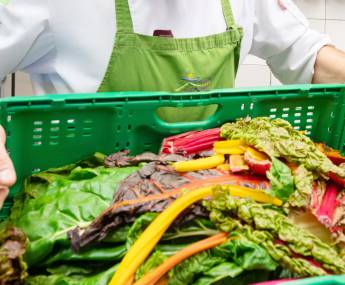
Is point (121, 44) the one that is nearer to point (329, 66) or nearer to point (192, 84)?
point (192, 84)

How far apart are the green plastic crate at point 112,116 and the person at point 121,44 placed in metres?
0.12

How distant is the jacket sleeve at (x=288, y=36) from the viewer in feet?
4.32

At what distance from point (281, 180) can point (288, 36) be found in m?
0.69

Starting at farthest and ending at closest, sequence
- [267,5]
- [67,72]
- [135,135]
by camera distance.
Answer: [267,5]
[67,72]
[135,135]

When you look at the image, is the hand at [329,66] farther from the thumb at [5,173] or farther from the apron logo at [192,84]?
the thumb at [5,173]

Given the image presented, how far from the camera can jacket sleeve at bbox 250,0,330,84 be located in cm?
132

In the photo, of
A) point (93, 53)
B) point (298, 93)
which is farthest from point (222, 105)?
point (93, 53)

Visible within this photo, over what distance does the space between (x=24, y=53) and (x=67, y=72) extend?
0.33 ft

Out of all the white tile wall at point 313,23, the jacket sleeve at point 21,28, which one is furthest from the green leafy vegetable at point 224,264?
the white tile wall at point 313,23

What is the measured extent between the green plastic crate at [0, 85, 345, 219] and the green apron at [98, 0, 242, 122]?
0.09 meters

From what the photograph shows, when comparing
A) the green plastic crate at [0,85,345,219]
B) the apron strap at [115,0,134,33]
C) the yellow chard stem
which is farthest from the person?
the yellow chard stem

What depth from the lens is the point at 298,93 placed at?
3.37 ft

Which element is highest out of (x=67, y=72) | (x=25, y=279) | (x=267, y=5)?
(x=267, y=5)

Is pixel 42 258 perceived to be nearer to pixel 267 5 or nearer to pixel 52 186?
pixel 52 186
